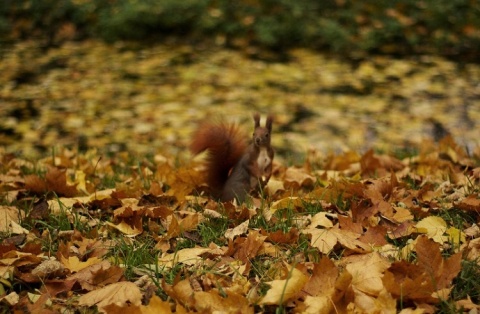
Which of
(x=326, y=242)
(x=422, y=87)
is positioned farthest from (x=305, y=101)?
(x=326, y=242)

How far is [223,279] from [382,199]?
796mm

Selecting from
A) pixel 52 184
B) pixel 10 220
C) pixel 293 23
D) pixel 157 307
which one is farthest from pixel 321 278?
pixel 293 23

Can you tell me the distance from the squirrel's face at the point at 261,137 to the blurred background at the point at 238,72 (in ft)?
6.05

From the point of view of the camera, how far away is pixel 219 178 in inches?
113

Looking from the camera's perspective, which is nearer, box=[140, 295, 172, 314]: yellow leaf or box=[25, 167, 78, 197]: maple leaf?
box=[140, 295, 172, 314]: yellow leaf

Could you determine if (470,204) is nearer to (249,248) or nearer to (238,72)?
(249,248)

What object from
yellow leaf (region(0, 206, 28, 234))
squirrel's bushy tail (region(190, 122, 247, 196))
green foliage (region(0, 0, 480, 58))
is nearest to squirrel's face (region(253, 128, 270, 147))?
squirrel's bushy tail (region(190, 122, 247, 196))

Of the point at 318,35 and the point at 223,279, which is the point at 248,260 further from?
the point at 318,35

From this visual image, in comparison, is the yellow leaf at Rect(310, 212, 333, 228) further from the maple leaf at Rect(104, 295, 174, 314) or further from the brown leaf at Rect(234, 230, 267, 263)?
the maple leaf at Rect(104, 295, 174, 314)

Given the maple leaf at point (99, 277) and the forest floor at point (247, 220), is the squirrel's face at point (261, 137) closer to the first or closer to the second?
the forest floor at point (247, 220)

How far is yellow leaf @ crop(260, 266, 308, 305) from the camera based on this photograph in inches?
70.6

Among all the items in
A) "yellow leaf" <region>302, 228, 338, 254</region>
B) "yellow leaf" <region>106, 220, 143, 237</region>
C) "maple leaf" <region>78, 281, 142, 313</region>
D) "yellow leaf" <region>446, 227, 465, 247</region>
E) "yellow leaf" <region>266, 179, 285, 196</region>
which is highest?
"maple leaf" <region>78, 281, 142, 313</region>

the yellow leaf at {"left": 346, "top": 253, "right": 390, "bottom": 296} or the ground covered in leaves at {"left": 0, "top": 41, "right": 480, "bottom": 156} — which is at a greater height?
the yellow leaf at {"left": 346, "top": 253, "right": 390, "bottom": 296}

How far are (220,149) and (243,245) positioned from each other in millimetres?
779
